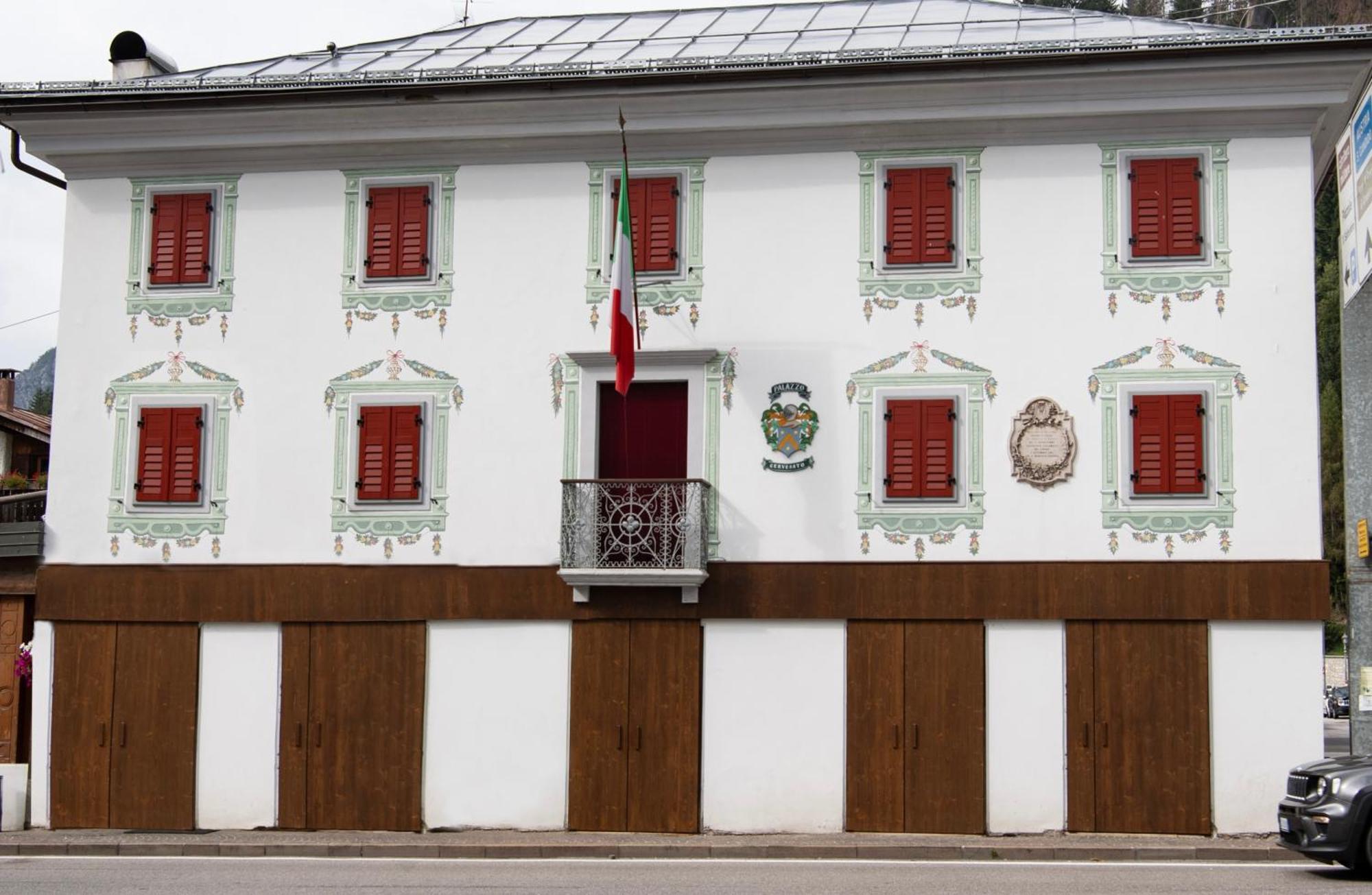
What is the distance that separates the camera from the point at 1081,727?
2106cm

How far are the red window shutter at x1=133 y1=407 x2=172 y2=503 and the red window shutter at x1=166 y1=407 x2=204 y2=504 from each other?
0.21ft

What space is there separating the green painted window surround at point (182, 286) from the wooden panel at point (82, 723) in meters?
4.69

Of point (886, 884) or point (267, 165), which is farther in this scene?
point (267, 165)

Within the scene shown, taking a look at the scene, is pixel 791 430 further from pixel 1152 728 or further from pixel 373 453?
pixel 1152 728

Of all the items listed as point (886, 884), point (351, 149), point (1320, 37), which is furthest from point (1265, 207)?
point (351, 149)

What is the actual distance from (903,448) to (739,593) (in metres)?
2.91

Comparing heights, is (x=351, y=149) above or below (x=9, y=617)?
above

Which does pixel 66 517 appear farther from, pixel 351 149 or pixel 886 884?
pixel 886 884

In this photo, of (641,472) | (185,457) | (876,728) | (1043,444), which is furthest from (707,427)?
(185,457)

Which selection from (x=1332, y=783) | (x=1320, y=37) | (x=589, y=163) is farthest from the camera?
(x=589, y=163)

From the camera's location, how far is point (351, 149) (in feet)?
77.0

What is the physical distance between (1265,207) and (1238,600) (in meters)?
5.11

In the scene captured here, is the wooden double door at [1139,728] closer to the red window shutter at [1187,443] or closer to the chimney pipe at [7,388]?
the red window shutter at [1187,443]

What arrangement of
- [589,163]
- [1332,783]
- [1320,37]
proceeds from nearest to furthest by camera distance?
1. [1332,783]
2. [1320,37]
3. [589,163]
